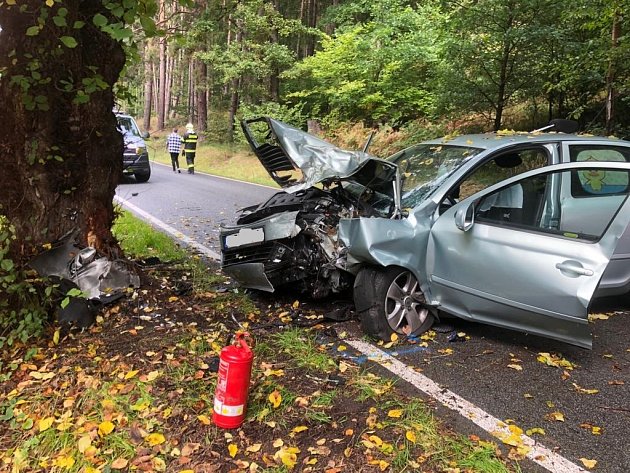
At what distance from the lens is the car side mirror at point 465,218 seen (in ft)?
11.9

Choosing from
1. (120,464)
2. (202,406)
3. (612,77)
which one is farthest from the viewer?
(612,77)

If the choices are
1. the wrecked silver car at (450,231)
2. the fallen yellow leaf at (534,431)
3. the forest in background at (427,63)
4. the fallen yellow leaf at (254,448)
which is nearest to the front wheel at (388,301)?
the wrecked silver car at (450,231)

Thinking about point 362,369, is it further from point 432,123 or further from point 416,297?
point 432,123

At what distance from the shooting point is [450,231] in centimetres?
380

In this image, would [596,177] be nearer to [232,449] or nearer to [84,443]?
[232,449]

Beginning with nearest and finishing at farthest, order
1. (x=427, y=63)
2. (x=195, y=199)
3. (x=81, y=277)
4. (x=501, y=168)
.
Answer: (x=81, y=277) → (x=501, y=168) → (x=195, y=199) → (x=427, y=63)

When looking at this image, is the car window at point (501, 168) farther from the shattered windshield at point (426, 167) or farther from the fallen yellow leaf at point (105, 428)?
the fallen yellow leaf at point (105, 428)

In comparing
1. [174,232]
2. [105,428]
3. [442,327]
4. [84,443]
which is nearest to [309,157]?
[442,327]

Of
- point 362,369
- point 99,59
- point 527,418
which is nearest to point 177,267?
point 99,59

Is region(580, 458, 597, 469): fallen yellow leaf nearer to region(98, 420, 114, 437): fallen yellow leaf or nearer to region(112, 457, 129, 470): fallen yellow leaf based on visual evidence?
region(112, 457, 129, 470): fallen yellow leaf

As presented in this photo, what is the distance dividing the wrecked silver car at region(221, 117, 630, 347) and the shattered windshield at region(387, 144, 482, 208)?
2 centimetres

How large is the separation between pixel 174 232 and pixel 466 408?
5.78 metres

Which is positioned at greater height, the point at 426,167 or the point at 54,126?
the point at 54,126

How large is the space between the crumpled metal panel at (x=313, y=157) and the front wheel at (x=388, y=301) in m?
0.91
